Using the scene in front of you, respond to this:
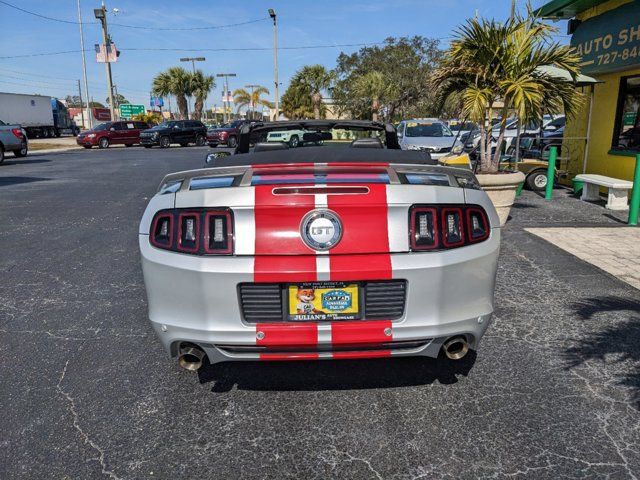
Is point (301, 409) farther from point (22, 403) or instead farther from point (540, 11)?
point (540, 11)

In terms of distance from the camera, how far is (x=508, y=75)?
765 cm

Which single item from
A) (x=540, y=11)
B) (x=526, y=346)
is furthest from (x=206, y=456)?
(x=540, y=11)

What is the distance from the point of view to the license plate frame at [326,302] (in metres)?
2.42

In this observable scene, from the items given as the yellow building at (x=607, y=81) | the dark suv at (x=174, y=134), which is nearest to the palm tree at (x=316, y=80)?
the dark suv at (x=174, y=134)

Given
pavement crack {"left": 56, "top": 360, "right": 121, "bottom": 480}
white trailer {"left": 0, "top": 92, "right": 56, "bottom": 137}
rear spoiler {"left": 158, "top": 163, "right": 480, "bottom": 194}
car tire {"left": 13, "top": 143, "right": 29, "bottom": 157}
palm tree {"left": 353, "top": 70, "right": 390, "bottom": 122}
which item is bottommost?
pavement crack {"left": 56, "top": 360, "right": 121, "bottom": 480}

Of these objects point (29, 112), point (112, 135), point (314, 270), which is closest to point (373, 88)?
point (112, 135)

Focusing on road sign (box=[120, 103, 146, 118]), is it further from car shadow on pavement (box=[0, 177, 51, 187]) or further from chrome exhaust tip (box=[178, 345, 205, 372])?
chrome exhaust tip (box=[178, 345, 205, 372])

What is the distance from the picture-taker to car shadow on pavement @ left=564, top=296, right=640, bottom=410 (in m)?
3.12

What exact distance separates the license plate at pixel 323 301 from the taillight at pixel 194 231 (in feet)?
1.28

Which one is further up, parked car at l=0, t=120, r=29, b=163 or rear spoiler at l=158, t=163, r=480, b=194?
rear spoiler at l=158, t=163, r=480, b=194

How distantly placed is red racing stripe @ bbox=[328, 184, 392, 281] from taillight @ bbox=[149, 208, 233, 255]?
20.4 inches

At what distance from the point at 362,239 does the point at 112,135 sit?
3242 cm

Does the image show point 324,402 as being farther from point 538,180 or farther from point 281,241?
point 538,180

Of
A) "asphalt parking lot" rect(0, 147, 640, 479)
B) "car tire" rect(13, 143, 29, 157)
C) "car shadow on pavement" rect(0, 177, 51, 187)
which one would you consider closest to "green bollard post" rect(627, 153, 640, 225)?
"asphalt parking lot" rect(0, 147, 640, 479)
